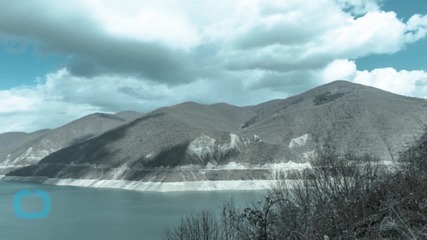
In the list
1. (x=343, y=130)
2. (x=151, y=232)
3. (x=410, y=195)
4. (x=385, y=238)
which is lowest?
(x=151, y=232)

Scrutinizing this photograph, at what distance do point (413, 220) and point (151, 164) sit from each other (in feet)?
532

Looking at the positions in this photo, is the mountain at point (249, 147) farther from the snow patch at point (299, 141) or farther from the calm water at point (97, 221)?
the calm water at point (97, 221)

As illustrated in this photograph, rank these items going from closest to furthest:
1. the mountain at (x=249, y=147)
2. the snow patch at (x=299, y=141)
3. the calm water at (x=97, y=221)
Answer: the calm water at (x=97, y=221) < the mountain at (x=249, y=147) < the snow patch at (x=299, y=141)

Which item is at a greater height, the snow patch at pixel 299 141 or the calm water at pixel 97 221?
the snow patch at pixel 299 141

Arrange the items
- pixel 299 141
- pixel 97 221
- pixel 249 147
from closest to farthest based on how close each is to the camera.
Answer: pixel 97 221
pixel 249 147
pixel 299 141

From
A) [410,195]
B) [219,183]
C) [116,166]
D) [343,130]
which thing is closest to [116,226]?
[410,195]

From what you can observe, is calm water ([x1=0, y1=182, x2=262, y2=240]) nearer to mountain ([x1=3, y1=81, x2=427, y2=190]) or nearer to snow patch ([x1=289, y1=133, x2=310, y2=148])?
mountain ([x1=3, y1=81, x2=427, y2=190])

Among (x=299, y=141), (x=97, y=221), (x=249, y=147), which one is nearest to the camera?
(x=97, y=221)

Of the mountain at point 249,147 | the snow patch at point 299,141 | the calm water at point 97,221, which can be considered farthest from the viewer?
the snow patch at point 299,141

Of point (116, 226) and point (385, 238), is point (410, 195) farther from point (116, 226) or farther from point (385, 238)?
point (116, 226)

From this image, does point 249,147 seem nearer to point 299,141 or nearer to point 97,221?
point 299,141

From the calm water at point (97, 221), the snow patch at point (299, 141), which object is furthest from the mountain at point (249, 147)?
the calm water at point (97, 221)

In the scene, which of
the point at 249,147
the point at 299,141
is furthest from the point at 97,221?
the point at 299,141

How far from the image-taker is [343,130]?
584ft
